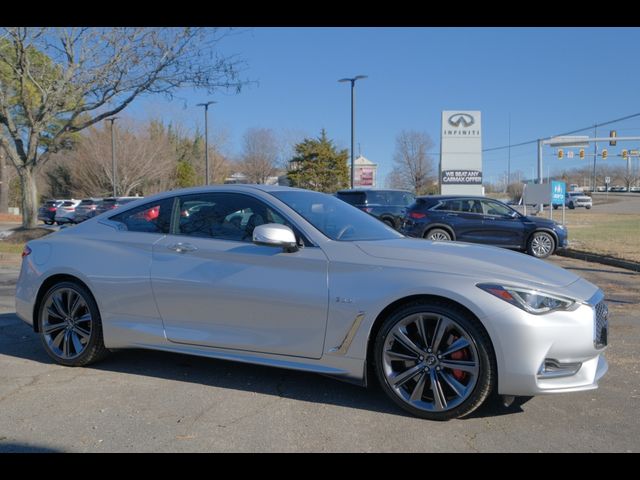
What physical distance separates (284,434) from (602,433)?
1.98 metres

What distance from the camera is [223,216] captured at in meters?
4.72

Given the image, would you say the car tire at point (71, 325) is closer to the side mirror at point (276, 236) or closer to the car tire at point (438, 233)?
the side mirror at point (276, 236)

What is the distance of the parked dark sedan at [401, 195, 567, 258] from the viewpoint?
14719 mm

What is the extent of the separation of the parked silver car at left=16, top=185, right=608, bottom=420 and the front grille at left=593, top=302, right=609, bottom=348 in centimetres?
2

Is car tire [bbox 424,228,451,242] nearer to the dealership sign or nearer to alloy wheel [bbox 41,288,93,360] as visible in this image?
alloy wheel [bbox 41,288,93,360]

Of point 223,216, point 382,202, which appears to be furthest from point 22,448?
point 382,202

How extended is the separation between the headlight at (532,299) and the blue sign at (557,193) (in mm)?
17192

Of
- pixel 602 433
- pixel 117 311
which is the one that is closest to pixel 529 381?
pixel 602 433

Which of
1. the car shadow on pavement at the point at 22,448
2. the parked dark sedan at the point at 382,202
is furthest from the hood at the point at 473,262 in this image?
the parked dark sedan at the point at 382,202

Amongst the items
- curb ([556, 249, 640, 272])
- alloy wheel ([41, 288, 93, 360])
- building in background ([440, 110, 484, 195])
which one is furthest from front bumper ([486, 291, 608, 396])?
building in background ([440, 110, 484, 195])

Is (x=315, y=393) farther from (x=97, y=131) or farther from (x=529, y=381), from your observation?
(x=97, y=131)

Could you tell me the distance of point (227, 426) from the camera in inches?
148

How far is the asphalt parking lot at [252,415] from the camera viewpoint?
3.49 m

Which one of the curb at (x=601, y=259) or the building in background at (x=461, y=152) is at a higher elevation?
the building in background at (x=461, y=152)
